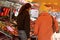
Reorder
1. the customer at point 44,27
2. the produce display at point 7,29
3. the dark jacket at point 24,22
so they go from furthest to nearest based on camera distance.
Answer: the produce display at point 7,29, the customer at point 44,27, the dark jacket at point 24,22

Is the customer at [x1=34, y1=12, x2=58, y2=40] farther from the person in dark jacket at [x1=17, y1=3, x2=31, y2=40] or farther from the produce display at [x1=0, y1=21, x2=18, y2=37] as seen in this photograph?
the produce display at [x1=0, y1=21, x2=18, y2=37]

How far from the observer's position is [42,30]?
885 cm

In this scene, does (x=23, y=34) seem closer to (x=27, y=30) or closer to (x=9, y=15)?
(x=27, y=30)

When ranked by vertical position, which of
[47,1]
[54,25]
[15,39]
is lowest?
[15,39]

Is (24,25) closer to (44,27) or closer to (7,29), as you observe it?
(44,27)

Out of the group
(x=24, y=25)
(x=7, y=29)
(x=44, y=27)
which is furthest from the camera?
(x=7, y=29)

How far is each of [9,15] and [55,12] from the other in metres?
1.78

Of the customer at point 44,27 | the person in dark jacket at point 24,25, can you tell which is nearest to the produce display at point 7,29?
the person in dark jacket at point 24,25

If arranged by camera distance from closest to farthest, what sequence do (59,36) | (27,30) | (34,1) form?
(27,30) < (59,36) < (34,1)

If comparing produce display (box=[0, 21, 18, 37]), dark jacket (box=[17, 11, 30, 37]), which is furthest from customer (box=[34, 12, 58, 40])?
produce display (box=[0, 21, 18, 37])

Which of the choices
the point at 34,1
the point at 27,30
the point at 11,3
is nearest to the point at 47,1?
the point at 34,1

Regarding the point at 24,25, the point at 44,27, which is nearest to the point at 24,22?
the point at 24,25

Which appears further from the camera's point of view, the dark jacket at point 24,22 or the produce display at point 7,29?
the produce display at point 7,29

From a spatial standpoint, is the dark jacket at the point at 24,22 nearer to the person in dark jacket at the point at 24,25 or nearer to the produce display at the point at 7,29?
the person in dark jacket at the point at 24,25
